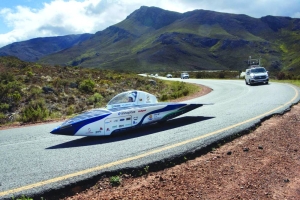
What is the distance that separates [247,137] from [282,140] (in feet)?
2.82

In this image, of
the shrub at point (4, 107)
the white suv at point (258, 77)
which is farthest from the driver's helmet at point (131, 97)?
the white suv at point (258, 77)

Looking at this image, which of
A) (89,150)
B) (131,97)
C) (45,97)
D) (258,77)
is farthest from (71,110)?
(258,77)

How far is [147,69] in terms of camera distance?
134 meters

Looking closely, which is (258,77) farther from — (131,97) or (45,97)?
(131,97)

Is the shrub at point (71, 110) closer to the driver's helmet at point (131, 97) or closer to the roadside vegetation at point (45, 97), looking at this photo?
the roadside vegetation at point (45, 97)

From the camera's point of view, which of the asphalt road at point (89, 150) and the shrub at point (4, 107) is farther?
the shrub at point (4, 107)

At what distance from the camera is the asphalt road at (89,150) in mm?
4488

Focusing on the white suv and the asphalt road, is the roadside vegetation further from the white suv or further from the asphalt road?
the white suv

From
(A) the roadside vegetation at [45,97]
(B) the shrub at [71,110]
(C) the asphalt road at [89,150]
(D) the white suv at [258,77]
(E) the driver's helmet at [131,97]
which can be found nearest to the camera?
(C) the asphalt road at [89,150]

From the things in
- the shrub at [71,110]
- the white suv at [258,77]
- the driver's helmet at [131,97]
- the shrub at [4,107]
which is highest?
the white suv at [258,77]

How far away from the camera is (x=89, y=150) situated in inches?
237

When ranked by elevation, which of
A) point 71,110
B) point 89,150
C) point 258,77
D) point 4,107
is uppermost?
point 258,77

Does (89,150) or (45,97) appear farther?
(45,97)

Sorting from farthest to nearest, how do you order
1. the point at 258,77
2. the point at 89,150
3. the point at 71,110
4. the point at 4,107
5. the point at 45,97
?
1. the point at 258,77
2. the point at 45,97
3. the point at 71,110
4. the point at 4,107
5. the point at 89,150
